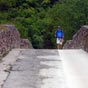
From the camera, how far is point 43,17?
161ft

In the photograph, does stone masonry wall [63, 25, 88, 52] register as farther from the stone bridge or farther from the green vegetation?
the green vegetation

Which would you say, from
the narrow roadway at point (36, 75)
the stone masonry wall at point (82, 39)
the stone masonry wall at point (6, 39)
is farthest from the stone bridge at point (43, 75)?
→ the stone masonry wall at point (82, 39)

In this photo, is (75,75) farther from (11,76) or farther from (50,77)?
(11,76)

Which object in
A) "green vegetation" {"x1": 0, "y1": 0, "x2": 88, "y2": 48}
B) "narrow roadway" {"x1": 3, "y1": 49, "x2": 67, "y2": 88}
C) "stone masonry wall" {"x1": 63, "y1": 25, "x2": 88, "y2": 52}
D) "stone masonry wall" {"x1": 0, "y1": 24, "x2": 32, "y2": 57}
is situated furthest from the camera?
"green vegetation" {"x1": 0, "y1": 0, "x2": 88, "y2": 48}

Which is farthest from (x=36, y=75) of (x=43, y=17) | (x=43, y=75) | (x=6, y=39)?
(x=43, y=17)

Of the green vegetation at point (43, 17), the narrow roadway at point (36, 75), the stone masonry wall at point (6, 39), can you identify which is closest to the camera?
the narrow roadway at point (36, 75)

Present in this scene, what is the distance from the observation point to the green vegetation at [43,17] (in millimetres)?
37531

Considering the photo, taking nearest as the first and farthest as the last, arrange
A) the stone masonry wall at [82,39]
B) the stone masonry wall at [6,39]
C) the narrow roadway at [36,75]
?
the narrow roadway at [36,75], the stone masonry wall at [6,39], the stone masonry wall at [82,39]

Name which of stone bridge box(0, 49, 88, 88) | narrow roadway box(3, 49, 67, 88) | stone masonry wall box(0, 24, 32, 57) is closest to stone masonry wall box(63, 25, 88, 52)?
stone masonry wall box(0, 24, 32, 57)

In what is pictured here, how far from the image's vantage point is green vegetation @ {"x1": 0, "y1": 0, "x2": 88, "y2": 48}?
123 ft

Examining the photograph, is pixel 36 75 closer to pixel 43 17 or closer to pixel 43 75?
pixel 43 75

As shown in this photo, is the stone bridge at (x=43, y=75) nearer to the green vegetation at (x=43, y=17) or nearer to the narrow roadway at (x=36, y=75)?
the narrow roadway at (x=36, y=75)

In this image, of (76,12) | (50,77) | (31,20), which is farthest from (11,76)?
(31,20)

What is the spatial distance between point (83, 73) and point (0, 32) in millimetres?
5181
